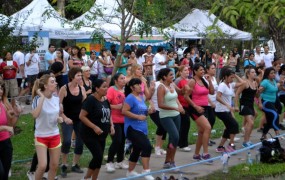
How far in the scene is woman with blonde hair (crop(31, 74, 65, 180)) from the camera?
851 cm

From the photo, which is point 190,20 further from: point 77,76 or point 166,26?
point 77,76

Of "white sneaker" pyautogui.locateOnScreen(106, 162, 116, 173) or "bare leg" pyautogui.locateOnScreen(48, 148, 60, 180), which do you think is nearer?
"bare leg" pyautogui.locateOnScreen(48, 148, 60, 180)

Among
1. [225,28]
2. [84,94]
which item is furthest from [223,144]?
[225,28]

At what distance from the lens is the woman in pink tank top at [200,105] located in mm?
11586

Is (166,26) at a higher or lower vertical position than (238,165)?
higher

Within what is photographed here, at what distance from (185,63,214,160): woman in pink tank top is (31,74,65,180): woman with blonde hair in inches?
142

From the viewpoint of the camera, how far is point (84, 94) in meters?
10.4

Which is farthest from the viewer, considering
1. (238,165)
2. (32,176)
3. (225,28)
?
(225,28)

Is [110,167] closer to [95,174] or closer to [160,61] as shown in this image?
[95,174]

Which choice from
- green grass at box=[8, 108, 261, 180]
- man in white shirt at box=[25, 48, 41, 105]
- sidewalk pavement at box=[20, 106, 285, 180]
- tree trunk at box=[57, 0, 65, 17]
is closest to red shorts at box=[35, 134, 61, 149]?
sidewalk pavement at box=[20, 106, 285, 180]

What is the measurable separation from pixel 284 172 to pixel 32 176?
4415 millimetres

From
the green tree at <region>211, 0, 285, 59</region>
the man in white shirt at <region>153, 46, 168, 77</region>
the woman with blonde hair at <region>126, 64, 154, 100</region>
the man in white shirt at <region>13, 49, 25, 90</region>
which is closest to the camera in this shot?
the green tree at <region>211, 0, 285, 59</region>

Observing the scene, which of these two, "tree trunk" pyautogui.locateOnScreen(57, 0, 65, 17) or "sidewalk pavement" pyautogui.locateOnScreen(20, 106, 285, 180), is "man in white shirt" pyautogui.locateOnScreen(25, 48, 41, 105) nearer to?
"tree trunk" pyautogui.locateOnScreen(57, 0, 65, 17)

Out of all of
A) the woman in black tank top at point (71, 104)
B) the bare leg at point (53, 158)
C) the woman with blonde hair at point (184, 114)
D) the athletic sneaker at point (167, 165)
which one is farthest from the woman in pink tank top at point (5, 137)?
the woman with blonde hair at point (184, 114)
